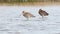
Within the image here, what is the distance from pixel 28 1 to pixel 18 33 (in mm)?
7969

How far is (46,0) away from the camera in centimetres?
1125

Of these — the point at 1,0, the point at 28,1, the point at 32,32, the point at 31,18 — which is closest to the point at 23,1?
the point at 28,1

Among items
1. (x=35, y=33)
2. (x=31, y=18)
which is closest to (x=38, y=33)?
(x=35, y=33)

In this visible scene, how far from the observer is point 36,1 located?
35.5ft

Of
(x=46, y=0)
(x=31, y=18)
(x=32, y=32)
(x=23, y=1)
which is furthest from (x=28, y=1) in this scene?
(x=32, y=32)

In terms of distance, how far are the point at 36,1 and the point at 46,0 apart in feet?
2.30

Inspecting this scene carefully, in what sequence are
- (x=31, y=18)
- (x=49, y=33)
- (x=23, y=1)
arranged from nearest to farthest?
1. (x=49, y=33)
2. (x=31, y=18)
3. (x=23, y=1)

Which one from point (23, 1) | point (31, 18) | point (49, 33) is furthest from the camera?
point (23, 1)

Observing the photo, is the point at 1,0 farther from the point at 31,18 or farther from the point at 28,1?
the point at 31,18

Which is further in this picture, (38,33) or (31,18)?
(31,18)

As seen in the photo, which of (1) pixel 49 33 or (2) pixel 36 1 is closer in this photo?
(1) pixel 49 33

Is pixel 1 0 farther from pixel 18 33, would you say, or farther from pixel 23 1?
pixel 18 33

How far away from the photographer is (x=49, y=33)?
292cm

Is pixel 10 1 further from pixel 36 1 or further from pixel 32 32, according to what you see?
pixel 32 32
